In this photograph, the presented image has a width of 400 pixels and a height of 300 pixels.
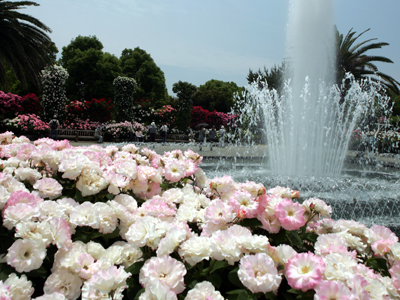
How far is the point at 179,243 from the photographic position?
1.39 metres

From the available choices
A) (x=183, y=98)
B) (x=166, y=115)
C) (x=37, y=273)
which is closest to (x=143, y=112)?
(x=166, y=115)

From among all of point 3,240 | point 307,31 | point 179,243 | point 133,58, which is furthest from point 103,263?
point 133,58

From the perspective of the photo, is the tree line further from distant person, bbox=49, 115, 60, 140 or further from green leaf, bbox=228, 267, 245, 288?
green leaf, bbox=228, 267, 245, 288

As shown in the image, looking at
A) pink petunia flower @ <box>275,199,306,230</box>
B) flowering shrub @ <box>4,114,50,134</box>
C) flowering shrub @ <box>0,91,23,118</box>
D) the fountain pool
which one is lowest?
the fountain pool

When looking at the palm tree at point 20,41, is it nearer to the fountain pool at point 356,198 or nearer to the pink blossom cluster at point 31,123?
the pink blossom cluster at point 31,123

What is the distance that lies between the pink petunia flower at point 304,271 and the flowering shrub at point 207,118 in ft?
114

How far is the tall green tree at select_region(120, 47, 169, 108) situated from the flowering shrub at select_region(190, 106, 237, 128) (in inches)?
364

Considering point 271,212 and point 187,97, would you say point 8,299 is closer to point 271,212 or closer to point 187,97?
point 271,212

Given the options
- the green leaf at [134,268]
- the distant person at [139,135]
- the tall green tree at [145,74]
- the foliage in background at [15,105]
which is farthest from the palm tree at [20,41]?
the tall green tree at [145,74]

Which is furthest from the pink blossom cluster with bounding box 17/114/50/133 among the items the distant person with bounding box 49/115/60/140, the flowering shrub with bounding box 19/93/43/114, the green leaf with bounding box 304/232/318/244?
the green leaf with bounding box 304/232/318/244

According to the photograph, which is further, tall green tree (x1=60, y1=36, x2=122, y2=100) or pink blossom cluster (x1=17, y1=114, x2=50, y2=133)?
tall green tree (x1=60, y1=36, x2=122, y2=100)

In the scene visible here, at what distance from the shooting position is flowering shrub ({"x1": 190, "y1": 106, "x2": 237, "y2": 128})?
119 ft

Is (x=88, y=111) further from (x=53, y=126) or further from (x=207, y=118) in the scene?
(x=207, y=118)

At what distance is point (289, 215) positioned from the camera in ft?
4.89
